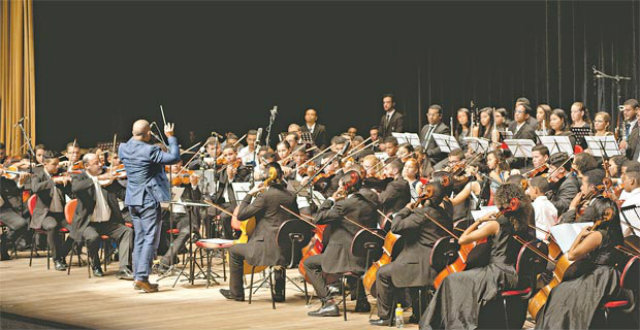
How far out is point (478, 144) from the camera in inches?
344

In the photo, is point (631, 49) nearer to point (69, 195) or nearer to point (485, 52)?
point (485, 52)

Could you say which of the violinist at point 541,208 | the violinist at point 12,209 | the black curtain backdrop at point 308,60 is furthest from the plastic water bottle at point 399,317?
the violinist at point 12,209

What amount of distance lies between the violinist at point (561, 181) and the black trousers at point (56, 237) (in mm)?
5418

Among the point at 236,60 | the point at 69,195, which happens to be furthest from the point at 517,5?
the point at 69,195

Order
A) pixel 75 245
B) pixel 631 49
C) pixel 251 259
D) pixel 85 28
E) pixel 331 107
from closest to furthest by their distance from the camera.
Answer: pixel 251 259 < pixel 75 245 < pixel 631 49 < pixel 331 107 < pixel 85 28

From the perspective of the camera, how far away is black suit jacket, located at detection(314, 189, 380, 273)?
6.61 metres

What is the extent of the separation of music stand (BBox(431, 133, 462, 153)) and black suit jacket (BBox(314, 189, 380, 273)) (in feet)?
8.40

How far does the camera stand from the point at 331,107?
45.5 feet

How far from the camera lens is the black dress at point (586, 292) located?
16.7 feet

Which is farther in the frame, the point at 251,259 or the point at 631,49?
the point at 631,49

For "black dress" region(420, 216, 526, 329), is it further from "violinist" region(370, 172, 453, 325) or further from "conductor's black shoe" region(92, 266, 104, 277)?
"conductor's black shoe" region(92, 266, 104, 277)

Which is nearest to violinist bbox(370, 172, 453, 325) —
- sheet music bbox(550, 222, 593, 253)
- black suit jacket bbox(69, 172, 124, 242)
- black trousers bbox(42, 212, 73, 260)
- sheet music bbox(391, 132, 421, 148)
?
sheet music bbox(550, 222, 593, 253)

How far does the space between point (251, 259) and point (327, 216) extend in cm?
87

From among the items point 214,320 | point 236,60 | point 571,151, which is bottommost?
point 214,320
